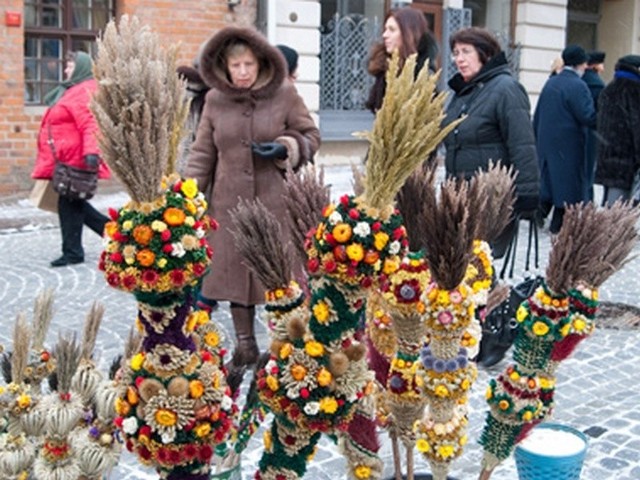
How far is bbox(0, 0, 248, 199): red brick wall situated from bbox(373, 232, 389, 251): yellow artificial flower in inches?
316

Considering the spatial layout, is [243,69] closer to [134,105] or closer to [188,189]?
[188,189]

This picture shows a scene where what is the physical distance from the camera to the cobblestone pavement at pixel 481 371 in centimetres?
347

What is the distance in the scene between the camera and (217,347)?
1873 millimetres

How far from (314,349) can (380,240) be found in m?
0.25

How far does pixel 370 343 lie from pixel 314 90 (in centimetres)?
983

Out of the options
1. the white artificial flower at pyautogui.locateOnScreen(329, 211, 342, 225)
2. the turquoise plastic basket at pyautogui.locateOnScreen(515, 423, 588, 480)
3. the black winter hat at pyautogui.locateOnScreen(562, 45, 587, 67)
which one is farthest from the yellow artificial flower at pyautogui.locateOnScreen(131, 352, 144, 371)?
the black winter hat at pyautogui.locateOnScreen(562, 45, 587, 67)

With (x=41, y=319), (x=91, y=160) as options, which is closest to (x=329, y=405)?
(x=41, y=319)

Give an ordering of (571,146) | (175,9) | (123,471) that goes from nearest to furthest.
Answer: (123,471) < (571,146) < (175,9)

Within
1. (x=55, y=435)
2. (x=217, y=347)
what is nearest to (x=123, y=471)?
(x=55, y=435)

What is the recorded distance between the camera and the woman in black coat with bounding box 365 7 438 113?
4445mm

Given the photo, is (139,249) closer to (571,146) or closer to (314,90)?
(571,146)

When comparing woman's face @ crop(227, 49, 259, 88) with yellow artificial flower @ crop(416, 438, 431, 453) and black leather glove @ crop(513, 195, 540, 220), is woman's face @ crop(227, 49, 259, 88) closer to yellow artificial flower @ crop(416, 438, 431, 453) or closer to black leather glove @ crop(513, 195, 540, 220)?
black leather glove @ crop(513, 195, 540, 220)

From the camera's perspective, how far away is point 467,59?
446cm

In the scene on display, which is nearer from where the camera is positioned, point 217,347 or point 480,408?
point 217,347
